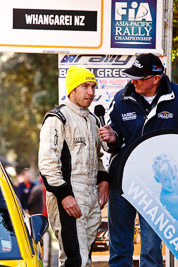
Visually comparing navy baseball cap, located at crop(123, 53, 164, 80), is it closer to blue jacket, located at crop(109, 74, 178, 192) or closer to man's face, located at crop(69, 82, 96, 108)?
blue jacket, located at crop(109, 74, 178, 192)

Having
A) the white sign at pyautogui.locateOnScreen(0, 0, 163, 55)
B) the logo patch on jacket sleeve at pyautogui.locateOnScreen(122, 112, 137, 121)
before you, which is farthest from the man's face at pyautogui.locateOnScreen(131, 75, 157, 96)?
the white sign at pyautogui.locateOnScreen(0, 0, 163, 55)

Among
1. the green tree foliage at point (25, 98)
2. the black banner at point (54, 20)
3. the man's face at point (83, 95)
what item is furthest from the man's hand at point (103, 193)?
the green tree foliage at point (25, 98)

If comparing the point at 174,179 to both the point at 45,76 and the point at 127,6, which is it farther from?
the point at 45,76

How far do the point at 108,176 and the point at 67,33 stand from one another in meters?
2.16

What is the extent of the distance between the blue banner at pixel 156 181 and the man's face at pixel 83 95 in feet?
2.44

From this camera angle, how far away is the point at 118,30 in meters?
7.57

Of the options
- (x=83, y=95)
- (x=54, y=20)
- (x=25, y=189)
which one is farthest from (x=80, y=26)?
(x=25, y=189)

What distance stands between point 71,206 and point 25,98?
24.5 meters

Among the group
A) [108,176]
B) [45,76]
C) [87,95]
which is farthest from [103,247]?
[45,76]

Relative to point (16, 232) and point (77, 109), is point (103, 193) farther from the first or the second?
point (16, 232)

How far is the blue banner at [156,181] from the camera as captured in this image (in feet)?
17.1

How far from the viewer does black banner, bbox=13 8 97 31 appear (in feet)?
24.6

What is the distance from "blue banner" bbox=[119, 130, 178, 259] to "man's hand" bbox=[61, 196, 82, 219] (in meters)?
0.51

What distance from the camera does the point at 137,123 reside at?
582 cm
